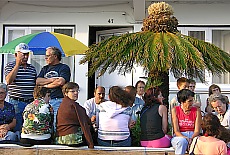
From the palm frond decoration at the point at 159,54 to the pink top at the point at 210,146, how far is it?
807mm

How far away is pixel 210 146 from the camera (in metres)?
4.29

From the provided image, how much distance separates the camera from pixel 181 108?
5.18 metres

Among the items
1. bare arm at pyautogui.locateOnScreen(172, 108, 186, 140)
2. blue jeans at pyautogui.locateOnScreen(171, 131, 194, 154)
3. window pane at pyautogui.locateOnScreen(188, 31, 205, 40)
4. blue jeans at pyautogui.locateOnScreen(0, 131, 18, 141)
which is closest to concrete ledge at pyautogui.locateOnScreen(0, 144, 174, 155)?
blue jeans at pyautogui.locateOnScreen(171, 131, 194, 154)

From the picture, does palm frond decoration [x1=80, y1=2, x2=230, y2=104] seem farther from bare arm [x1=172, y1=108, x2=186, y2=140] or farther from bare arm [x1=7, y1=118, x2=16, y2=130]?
bare arm [x1=7, y1=118, x2=16, y2=130]

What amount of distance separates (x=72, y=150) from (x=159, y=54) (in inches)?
61.6

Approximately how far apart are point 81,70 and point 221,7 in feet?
11.9

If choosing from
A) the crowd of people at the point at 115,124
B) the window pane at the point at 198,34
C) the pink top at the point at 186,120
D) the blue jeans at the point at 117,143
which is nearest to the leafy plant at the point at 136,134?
the crowd of people at the point at 115,124

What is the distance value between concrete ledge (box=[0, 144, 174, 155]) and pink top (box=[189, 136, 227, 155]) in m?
0.38

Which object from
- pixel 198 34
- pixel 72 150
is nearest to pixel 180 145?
pixel 72 150

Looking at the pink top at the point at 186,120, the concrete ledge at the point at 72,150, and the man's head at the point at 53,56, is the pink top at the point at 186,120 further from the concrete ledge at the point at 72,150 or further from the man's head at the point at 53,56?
the man's head at the point at 53,56

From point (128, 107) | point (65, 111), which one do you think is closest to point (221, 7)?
point (128, 107)

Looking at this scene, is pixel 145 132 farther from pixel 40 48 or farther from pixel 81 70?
pixel 81 70

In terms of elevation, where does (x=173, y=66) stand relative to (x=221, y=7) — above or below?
below

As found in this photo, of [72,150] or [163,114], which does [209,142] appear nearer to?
[163,114]
